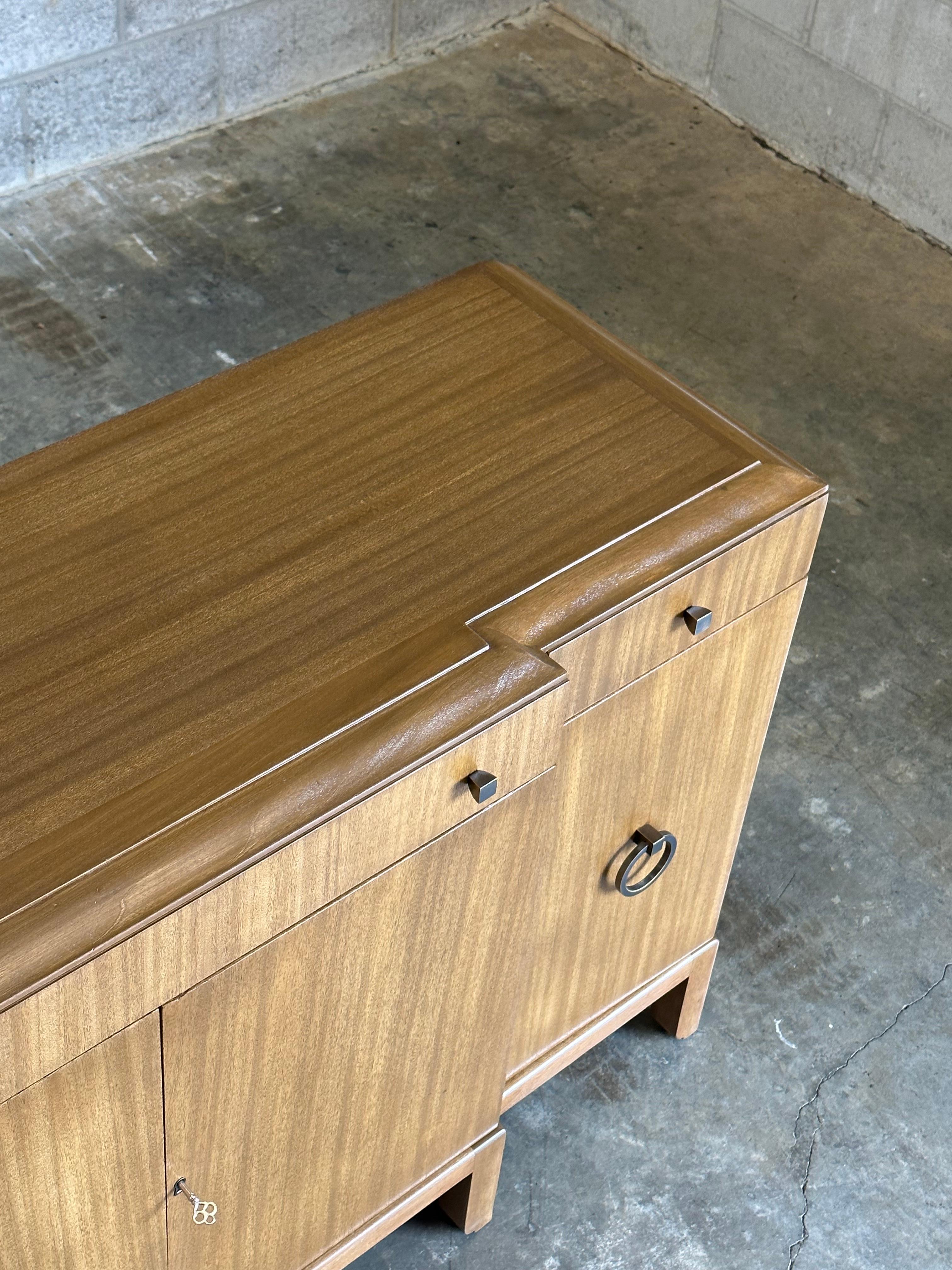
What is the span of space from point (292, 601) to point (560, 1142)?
1014 mm

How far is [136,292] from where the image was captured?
341 cm

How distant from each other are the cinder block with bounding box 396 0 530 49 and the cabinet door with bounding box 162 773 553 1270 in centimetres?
334

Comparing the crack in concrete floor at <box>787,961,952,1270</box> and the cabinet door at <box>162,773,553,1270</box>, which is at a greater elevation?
the cabinet door at <box>162,773,553,1270</box>

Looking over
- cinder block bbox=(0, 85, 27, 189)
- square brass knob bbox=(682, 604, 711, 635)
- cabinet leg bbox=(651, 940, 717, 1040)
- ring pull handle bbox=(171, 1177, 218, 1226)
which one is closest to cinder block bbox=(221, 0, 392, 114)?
cinder block bbox=(0, 85, 27, 189)

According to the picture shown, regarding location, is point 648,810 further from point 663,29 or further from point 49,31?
point 663,29

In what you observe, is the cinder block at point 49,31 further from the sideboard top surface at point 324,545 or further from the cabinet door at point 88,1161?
the cabinet door at point 88,1161

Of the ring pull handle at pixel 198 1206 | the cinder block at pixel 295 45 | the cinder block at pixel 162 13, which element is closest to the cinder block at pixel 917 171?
the cinder block at pixel 295 45

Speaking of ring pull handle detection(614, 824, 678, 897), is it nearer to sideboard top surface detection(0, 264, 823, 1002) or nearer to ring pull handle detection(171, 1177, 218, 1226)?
sideboard top surface detection(0, 264, 823, 1002)

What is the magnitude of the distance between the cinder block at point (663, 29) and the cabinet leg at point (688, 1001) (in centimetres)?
291

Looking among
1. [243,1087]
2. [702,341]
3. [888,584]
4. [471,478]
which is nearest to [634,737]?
[471,478]

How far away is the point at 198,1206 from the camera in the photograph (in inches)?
55.5

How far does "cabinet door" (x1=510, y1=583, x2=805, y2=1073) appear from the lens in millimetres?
1568

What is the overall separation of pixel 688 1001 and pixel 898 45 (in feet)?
8.68

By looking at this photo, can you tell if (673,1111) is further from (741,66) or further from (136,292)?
(741,66)
